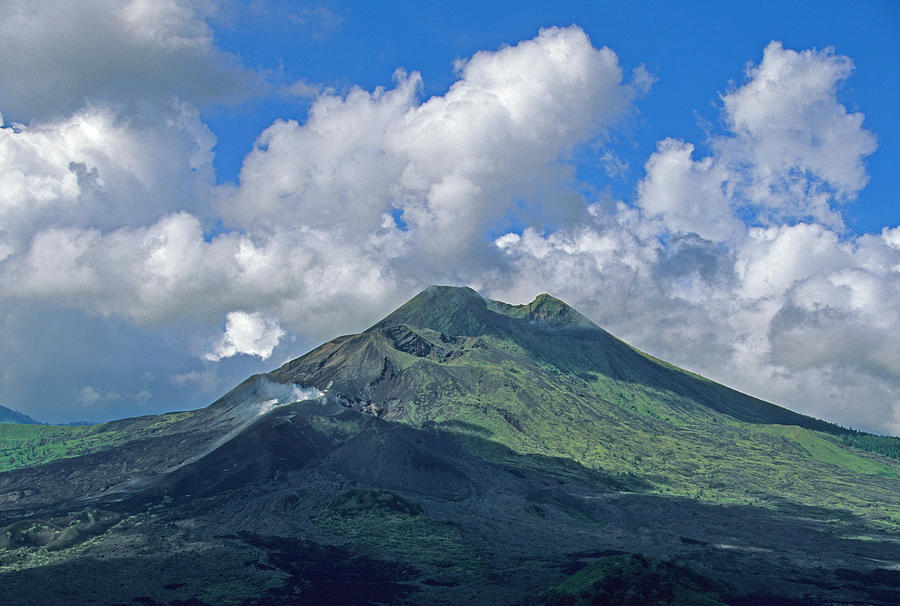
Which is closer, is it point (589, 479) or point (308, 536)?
point (308, 536)

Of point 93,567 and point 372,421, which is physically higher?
point 372,421

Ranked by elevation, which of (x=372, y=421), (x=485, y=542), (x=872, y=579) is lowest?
(x=872, y=579)

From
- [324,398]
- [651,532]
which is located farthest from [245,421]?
[651,532]

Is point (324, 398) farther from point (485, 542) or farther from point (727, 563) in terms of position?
point (727, 563)

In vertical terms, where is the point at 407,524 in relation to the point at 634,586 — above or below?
above

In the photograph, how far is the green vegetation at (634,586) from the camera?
8019 cm

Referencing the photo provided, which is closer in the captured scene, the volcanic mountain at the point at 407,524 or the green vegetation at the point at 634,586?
the green vegetation at the point at 634,586

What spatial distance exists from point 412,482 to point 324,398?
4986cm

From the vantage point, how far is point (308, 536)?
11669 centimetres

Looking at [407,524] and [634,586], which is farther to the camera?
[407,524]

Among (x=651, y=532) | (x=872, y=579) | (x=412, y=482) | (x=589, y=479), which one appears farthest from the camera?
(x=589, y=479)

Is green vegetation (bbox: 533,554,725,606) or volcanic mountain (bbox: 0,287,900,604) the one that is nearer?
green vegetation (bbox: 533,554,725,606)

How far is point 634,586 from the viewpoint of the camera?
82.5m

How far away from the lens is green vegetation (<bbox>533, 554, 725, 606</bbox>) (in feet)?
263
